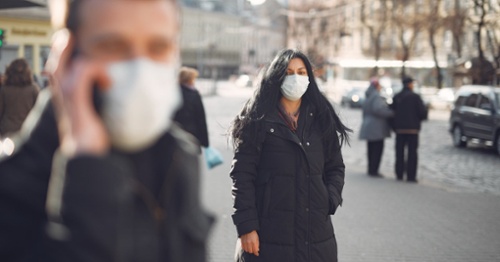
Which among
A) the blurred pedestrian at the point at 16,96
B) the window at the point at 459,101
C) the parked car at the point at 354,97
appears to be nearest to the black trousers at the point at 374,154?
the blurred pedestrian at the point at 16,96

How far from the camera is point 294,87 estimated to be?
456cm

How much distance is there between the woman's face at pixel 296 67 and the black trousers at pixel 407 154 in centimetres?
1088

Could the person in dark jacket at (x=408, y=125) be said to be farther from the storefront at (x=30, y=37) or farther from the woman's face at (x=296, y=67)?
the storefront at (x=30, y=37)

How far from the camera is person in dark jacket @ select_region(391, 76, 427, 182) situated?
15.3m

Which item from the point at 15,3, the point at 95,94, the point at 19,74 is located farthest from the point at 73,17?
the point at 19,74

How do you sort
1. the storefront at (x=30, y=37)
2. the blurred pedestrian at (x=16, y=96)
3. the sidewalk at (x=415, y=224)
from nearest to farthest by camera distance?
the sidewalk at (x=415, y=224) → the blurred pedestrian at (x=16, y=96) → the storefront at (x=30, y=37)

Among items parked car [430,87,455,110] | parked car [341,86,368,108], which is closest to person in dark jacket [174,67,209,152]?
parked car [341,86,368,108]

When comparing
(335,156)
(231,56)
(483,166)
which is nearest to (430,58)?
(231,56)

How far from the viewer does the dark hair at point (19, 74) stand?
33.5 feet

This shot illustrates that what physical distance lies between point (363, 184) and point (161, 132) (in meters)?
13.5

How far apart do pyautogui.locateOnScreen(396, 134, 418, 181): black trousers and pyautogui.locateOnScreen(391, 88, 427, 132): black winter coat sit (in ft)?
0.65

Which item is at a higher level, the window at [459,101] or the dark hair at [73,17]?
the dark hair at [73,17]

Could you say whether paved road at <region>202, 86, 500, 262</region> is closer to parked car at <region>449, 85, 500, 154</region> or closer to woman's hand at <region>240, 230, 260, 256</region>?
woman's hand at <region>240, 230, 260, 256</region>

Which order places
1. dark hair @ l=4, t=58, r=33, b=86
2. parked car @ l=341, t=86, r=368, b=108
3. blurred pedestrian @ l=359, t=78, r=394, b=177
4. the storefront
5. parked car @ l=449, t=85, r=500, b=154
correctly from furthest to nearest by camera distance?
parked car @ l=341, t=86, r=368, b=108, the storefront, parked car @ l=449, t=85, r=500, b=154, blurred pedestrian @ l=359, t=78, r=394, b=177, dark hair @ l=4, t=58, r=33, b=86
